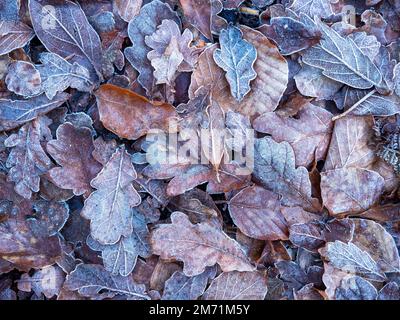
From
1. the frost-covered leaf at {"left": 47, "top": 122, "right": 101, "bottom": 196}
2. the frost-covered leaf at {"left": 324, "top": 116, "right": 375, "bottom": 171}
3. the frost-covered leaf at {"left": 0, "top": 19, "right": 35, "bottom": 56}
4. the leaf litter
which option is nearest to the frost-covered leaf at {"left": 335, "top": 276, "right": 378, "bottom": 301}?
the leaf litter

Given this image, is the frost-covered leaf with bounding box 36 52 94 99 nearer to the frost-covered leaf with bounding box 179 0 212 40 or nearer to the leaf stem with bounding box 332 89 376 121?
the frost-covered leaf with bounding box 179 0 212 40

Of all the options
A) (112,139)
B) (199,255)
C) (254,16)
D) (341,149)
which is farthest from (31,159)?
(341,149)

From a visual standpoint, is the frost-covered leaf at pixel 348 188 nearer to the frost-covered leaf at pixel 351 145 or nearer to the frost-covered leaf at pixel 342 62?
the frost-covered leaf at pixel 351 145

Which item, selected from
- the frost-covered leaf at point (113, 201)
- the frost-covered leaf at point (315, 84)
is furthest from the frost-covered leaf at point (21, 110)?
the frost-covered leaf at point (315, 84)

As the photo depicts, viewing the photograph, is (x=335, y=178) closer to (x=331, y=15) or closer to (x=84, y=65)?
(x=331, y=15)

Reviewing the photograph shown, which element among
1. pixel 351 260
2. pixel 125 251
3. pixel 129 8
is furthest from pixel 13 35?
pixel 351 260

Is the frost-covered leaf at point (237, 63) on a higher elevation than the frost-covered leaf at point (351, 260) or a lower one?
higher

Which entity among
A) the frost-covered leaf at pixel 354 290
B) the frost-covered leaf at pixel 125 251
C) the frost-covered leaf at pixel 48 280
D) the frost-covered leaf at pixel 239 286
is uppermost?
the frost-covered leaf at pixel 125 251
